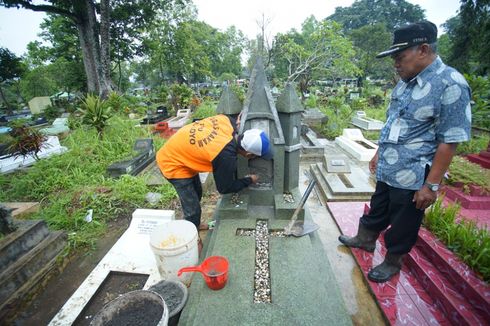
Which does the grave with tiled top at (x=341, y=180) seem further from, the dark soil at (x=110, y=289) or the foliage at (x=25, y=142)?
the foliage at (x=25, y=142)


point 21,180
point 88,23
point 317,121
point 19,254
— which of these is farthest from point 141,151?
point 88,23

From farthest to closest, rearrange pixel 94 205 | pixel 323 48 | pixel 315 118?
pixel 323 48
pixel 315 118
pixel 94 205

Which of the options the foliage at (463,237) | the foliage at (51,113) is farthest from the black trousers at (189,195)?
the foliage at (51,113)

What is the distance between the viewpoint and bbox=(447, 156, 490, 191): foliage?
372cm

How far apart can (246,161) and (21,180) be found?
16.3 feet

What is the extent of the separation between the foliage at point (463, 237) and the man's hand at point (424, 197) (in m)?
0.86

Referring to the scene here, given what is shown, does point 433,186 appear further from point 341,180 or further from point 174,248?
point 341,180

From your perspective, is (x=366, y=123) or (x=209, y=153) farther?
(x=366, y=123)

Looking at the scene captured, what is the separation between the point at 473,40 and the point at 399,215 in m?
16.6

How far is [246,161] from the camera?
3377 mm

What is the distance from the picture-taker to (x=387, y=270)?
96.2 inches

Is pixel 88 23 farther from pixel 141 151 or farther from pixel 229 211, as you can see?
pixel 229 211

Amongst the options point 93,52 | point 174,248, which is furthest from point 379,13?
point 174,248

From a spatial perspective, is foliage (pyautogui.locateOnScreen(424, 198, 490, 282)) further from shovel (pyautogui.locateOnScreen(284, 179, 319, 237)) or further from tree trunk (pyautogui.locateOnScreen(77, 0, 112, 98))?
tree trunk (pyautogui.locateOnScreen(77, 0, 112, 98))
